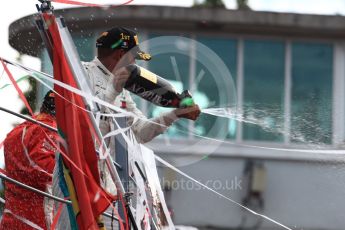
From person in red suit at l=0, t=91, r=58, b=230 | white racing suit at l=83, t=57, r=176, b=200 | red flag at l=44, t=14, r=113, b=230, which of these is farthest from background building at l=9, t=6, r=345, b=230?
red flag at l=44, t=14, r=113, b=230

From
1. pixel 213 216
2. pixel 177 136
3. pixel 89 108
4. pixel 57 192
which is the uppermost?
pixel 89 108

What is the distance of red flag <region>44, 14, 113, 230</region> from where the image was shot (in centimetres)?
486

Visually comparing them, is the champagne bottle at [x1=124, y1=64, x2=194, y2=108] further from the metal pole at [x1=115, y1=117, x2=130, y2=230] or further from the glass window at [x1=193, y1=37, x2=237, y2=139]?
the glass window at [x1=193, y1=37, x2=237, y2=139]

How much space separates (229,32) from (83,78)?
991 cm

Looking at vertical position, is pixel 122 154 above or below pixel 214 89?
above

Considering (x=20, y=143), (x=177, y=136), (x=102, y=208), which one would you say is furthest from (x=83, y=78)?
(x=177, y=136)

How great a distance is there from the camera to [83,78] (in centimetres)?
499

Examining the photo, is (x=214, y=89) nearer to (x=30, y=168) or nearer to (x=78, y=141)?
(x=30, y=168)

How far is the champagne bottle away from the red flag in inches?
→ 13.9

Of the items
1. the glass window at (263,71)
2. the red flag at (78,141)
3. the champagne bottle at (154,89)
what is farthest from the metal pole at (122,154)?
the glass window at (263,71)

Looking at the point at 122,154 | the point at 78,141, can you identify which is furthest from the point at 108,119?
the point at 78,141

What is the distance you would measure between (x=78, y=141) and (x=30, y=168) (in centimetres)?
142

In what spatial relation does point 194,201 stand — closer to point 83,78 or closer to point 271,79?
point 271,79

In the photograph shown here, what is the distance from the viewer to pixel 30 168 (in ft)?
20.5
